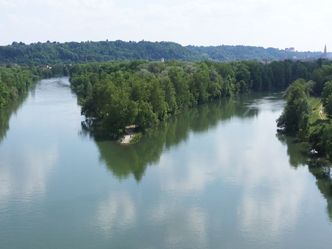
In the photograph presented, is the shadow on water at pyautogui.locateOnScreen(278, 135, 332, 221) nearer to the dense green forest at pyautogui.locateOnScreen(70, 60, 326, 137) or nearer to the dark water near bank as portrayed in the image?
the dark water near bank

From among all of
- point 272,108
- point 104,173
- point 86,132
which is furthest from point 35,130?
point 272,108

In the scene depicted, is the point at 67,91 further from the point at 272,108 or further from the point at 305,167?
Result: the point at 305,167

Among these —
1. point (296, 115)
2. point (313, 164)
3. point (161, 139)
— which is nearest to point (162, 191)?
point (313, 164)

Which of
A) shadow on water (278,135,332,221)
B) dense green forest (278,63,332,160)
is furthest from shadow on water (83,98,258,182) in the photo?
shadow on water (278,135,332,221)

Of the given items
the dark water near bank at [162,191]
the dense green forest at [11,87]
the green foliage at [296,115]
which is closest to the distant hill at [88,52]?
the dense green forest at [11,87]

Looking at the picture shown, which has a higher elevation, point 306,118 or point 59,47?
point 59,47

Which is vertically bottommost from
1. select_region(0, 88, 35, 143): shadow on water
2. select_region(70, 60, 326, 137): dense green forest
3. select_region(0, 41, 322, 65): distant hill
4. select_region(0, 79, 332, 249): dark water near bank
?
select_region(0, 79, 332, 249): dark water near bank
